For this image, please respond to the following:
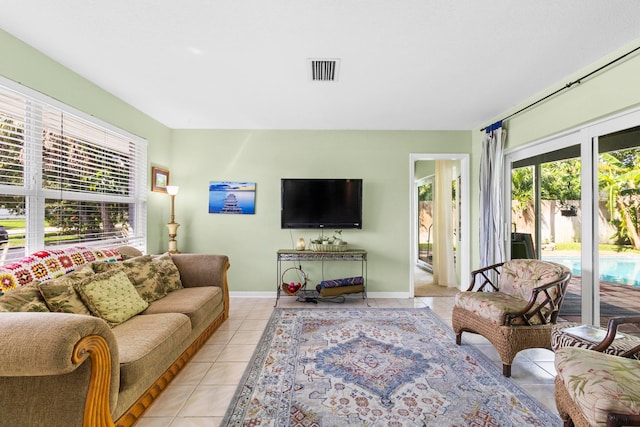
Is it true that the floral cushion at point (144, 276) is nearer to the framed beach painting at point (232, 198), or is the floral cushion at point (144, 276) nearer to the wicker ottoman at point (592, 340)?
the framed beach painting at point (232, 198)

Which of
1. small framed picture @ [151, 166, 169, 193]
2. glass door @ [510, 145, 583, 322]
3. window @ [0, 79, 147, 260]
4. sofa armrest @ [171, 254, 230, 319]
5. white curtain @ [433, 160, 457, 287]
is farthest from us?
white curtain @ [433, 160, 457, 287]

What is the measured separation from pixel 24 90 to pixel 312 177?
290 centimetres

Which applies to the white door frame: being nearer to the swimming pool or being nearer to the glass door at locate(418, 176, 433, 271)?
the glass door at locate(418, 176, 433, 271)

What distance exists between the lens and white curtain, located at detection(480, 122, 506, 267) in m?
3.46

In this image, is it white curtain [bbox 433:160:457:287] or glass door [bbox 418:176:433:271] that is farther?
glass door [bbox 418:176:433:271]

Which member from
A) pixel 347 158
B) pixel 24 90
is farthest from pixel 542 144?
pixel 24 90

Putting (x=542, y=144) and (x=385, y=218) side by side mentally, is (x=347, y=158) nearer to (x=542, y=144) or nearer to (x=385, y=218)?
(x=385, y=218)

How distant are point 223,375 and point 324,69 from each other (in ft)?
8.28

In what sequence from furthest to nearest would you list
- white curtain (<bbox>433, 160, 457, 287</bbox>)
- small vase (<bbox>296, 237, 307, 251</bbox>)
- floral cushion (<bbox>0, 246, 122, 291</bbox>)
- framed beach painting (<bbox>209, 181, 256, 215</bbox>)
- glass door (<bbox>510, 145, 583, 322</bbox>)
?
white curtain (<bbox>433, 160, 457, 287</bbox>)
framed beach painting (<bbox>209, 181, 256, 215</bbox>)
small vase (<bbox>296, 237, 307, 251</bbox>)
glass door (<bbox>510, 145, 583, 322</bbox>)
floral cushion (<bbox>0, 246, 122, 291</bbox>)

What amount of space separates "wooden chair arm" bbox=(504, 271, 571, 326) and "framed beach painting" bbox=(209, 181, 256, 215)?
3209mm

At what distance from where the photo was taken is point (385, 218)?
13.6 ft

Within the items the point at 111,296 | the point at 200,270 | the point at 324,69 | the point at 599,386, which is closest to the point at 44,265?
the point at 111,296

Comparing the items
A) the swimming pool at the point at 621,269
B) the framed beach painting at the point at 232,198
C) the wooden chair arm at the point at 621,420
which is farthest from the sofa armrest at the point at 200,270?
the swimming pool at the point at 621,269

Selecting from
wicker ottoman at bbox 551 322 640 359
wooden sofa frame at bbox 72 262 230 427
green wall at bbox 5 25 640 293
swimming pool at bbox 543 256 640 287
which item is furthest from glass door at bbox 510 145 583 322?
wooden sofa frame at bbox 72 262 230 427
